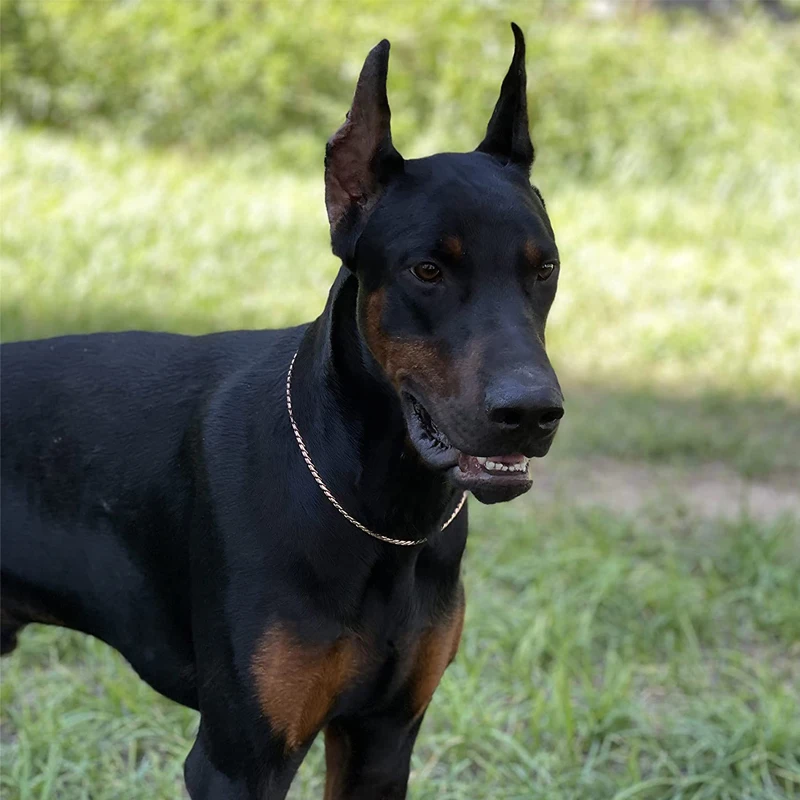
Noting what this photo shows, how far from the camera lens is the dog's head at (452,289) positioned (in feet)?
7.27

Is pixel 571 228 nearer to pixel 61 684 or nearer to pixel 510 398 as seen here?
pixel 61 684

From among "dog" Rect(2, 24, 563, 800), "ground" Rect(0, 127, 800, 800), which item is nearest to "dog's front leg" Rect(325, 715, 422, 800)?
"dog" Rect(2, 24, 563, 800)

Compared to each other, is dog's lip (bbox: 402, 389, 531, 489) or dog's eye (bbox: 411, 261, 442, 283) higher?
dog's eye (bbox: 411, 261, 442, 283)

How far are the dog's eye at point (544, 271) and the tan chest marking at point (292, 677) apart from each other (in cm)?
78

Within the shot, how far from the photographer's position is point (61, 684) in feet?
12.9

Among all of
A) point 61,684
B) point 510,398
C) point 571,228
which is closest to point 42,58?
point 571,228

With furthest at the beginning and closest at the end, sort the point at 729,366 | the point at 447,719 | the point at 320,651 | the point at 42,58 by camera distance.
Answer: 1. the point at 42,58
2. the point at 729,366
3. the point at 447,719
4. the point at 320,651

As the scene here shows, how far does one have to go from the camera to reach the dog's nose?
215 cm

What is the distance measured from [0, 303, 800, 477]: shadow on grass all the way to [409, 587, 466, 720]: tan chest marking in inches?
138

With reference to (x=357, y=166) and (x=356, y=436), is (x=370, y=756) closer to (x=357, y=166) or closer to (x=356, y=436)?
(x=356, y=436)

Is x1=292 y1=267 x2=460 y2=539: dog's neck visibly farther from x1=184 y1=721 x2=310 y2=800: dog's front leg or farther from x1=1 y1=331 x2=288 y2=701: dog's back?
x1=184 y1=721 x2=310 y2=800: dog's front leg

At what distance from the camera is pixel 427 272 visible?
2.32m

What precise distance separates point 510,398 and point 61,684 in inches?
91.4

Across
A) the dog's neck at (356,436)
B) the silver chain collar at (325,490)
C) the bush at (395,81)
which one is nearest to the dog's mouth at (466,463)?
the dog's neck at (356,436)
